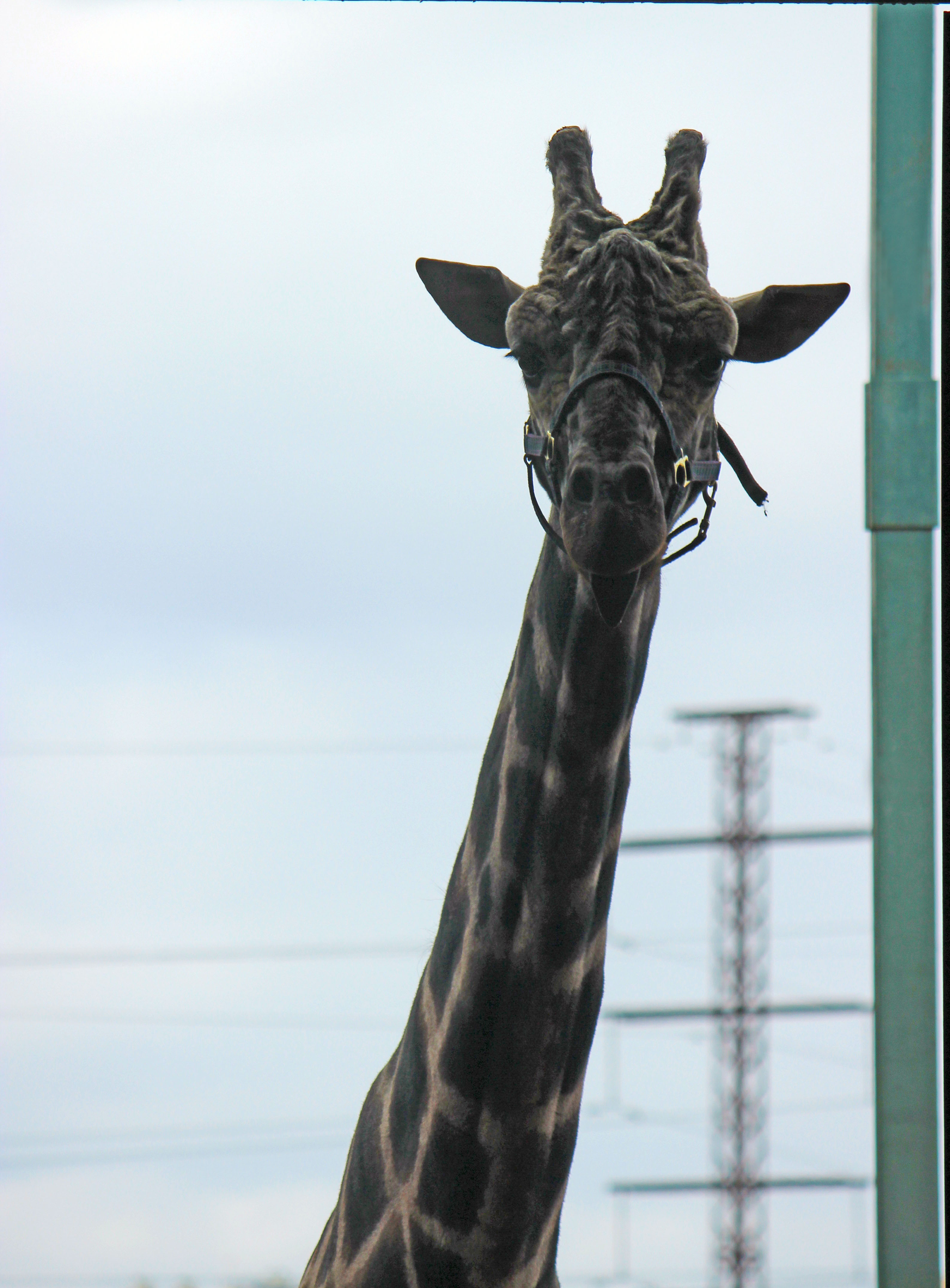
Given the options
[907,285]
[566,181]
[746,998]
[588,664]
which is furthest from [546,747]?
[746,998]

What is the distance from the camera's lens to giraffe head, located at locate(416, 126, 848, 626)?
3777 millimetres

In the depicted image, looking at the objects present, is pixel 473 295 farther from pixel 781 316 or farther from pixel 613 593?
pixel 613 593

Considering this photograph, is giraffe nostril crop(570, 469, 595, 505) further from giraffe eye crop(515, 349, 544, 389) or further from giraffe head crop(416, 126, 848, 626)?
giraffe eye crop(515, 349, 544, 389)

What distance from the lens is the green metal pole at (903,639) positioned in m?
4.84

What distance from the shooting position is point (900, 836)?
5.04m

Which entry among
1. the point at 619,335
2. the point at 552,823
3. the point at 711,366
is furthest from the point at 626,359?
the point at 552,823

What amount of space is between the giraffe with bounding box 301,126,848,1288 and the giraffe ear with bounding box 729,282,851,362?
35 centimetres

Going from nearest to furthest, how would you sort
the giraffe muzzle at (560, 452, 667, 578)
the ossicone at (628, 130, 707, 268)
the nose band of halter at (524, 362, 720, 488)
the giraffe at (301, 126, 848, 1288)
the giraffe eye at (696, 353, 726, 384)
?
the giraffe muzzle at (560, 452, 667, 578) → the nose band of halter at (524, 362, 720, 488) → the giraffe at (301, 126, 848, 1288) → the giraffe eye at (696, 353, 726, 384) → the ossicone at (628, 130, 707, 268)

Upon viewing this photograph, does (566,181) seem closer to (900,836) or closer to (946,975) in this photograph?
(900,836)

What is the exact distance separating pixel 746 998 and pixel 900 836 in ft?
62.7

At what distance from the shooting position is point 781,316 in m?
4.86

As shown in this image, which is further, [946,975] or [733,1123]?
[733,1123]

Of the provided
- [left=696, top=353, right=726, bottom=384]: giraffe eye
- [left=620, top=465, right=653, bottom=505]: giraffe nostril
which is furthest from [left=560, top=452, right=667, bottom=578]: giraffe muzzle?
[left=696, top=353, right=726, bottom=384]: giraffe eye

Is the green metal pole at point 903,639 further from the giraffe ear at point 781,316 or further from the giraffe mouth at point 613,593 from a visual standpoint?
the giraffe mouth at point 613,593
